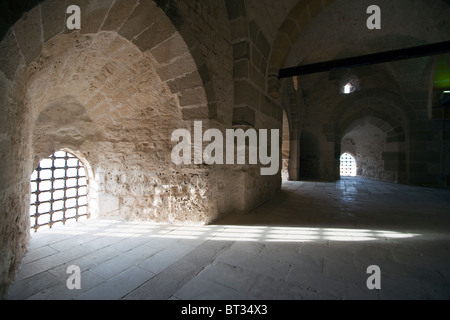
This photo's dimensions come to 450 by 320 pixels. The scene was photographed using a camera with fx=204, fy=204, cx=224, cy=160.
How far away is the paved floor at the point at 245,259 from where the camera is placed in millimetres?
1240

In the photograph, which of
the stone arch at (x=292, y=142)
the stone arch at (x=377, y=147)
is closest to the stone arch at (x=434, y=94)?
the stone arch at (x=377, y=147)

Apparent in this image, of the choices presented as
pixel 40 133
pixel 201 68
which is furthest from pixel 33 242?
pixel 201 68

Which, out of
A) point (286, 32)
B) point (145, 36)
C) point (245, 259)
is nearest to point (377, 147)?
point (286, 32)

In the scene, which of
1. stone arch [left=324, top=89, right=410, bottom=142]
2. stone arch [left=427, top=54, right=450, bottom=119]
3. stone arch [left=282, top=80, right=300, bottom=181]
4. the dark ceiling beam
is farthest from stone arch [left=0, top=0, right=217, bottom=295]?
stone arch [left=427, top=54, right=450, bottom=119]

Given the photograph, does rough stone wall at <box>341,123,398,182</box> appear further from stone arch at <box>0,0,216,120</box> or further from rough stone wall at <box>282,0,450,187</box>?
stone arch at <box>0,0,216,120</box>

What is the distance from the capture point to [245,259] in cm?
164

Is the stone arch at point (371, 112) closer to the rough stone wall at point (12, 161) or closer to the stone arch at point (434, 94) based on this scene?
the stone arch at point (434, 94)

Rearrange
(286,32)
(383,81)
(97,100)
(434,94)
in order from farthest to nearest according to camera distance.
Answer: (383,81)
(434,94)
(286,32)
(97,100)

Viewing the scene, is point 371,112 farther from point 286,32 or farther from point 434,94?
point 286,32

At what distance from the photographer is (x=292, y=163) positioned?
7.54 meters

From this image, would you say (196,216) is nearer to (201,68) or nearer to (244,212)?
(244,212)

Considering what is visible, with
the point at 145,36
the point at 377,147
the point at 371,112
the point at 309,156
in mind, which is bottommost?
the point at 309,156

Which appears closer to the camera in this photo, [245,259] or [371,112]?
[245,259]

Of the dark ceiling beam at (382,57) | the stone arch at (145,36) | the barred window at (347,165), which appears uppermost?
the dark ceiling beam at (382,57)
